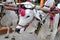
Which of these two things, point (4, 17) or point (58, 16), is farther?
point (4, 17)

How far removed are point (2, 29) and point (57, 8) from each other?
8.66 feet

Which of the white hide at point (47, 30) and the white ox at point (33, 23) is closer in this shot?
the white ox at point (33, 23)

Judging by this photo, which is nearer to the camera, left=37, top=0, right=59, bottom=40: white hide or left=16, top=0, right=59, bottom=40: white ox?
left=16, top=0, right=59, bottom=40: white ox

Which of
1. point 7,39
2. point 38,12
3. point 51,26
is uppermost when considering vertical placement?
point 38,12

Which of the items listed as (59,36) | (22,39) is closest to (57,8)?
(59,36)

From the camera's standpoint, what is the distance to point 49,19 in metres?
3.28

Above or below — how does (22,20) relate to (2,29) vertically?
above

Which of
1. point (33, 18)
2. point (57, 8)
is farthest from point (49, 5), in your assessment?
point (33, 18)

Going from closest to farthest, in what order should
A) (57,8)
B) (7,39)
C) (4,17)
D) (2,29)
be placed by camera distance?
(57,8)
(4,17)
(7,39)
(2,29)

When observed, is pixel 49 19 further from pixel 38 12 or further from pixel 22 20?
pixel 22 20

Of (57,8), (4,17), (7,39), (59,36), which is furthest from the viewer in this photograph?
(7,39)

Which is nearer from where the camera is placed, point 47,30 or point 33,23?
point 33,23

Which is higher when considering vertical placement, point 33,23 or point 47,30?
point 33,23

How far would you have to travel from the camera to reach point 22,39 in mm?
4957
